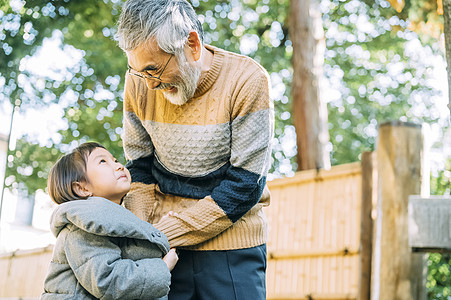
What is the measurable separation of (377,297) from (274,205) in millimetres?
1702

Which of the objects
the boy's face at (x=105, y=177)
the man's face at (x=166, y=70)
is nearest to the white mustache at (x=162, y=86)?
the man's face at (x=166, y=70)

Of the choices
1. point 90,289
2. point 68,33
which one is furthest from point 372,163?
point 68,33

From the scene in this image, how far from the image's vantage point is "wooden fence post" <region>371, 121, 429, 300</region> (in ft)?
14.3

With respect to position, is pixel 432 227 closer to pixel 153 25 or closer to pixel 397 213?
pixel 397 213

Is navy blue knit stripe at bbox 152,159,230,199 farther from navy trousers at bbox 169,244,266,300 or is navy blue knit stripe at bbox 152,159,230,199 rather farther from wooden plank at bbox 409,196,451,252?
wooden plank at bbox 409,196,451,252

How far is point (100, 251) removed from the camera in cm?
183

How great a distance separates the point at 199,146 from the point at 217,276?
17.3 inches

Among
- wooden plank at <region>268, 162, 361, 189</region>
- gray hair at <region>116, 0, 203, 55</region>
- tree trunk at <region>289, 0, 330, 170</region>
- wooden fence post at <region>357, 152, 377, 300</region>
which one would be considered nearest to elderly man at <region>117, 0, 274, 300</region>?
gray hair at <region>116, 0, 203, 55</region>

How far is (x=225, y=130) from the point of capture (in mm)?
2057

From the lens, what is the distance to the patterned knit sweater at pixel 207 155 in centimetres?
199

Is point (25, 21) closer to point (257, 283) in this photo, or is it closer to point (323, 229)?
point (323, 229)

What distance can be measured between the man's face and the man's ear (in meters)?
0.04

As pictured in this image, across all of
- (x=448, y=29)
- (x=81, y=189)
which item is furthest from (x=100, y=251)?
(x=448, y=29)

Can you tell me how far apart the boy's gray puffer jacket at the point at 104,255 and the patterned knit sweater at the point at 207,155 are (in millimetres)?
126
